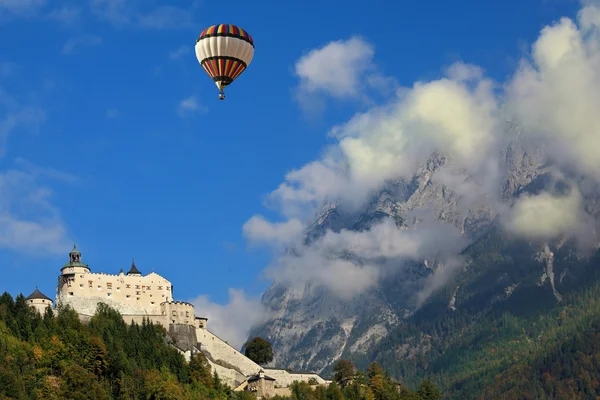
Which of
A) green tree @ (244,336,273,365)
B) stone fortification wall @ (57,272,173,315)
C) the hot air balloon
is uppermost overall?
the hot air balloon

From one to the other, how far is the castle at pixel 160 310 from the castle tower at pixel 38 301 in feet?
0.42

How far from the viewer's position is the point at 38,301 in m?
145

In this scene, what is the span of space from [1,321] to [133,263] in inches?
1027

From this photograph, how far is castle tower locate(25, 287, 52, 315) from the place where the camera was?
144375 millimetres

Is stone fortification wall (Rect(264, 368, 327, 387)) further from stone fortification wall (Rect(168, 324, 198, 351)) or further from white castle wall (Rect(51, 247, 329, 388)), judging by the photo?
stone fortification wall (Rect(168, 324, 198, 351))

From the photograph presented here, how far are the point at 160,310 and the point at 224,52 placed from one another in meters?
48.1

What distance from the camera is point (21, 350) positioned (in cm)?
12988

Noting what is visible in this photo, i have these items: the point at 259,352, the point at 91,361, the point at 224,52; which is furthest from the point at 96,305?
the point at 224,52

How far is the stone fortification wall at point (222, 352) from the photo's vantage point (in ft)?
506

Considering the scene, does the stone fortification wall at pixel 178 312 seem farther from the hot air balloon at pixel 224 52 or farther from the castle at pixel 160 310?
the hot air balloon at pixel 224 52

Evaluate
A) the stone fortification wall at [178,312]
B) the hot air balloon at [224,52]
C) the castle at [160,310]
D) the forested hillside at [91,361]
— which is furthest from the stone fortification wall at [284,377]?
the hot air balloon at [224,52]

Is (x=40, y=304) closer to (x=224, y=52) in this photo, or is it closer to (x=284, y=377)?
(x=284, y=377)

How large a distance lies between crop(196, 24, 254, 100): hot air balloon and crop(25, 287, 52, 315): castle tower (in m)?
43.1

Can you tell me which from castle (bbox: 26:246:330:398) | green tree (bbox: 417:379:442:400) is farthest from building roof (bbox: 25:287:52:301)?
green tree (bbox: 417:379:442:400)
